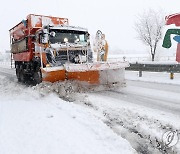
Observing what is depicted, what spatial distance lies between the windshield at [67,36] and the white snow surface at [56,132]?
11.8 ft

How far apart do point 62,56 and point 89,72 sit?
1.23 metres

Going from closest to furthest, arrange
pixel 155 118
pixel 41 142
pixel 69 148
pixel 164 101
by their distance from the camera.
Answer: pixel 69 148
pixel 41 142
pixel 155 118
pixel 164 101

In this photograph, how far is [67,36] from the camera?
394 inches

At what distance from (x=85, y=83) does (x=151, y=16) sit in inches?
938

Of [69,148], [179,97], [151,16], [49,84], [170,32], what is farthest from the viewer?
[151,16]

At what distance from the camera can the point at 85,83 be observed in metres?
9.05

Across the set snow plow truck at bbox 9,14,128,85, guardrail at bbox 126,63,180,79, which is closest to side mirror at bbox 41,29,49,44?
snow plow truck at bbox 9,14,128,85

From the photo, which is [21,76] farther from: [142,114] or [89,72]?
[142,114]

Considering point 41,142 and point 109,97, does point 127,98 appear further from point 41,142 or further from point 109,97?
point 41,142

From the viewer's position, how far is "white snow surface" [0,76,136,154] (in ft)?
12.5

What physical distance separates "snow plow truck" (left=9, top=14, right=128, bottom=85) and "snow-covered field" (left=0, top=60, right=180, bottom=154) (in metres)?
1.17

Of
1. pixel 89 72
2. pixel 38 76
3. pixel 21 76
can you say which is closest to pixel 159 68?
pixel 89 72

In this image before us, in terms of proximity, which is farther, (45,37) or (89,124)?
(45,37)

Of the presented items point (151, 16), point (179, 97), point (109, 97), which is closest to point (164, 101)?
point (179, 97)
